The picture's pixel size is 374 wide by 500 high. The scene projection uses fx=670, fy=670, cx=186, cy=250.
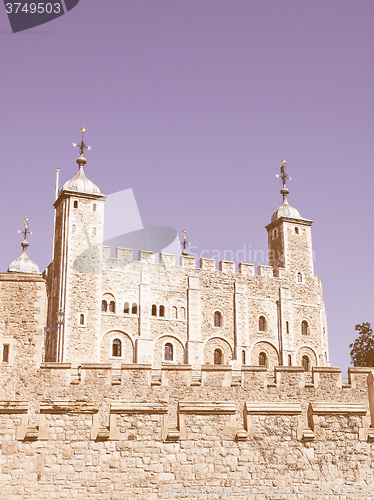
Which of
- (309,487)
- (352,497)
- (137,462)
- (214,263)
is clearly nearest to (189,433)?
(137,462)

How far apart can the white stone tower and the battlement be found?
4.33ft

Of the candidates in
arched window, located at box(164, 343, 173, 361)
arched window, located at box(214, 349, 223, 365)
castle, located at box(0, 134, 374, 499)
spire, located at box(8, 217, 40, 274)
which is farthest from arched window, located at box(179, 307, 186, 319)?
castle, located at box(0, 134, 374, 499)

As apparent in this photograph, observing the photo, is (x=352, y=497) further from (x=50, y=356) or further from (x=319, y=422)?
(x=50, y=356)

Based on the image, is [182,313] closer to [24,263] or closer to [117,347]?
[117,347]

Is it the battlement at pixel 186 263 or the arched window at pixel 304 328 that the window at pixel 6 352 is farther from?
the arched window at pixel 304 328

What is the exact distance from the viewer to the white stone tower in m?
35.3

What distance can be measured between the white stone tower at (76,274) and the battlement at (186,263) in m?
1.32

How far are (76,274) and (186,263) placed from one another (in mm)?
7558

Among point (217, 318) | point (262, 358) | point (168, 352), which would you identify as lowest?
point (262, 358)

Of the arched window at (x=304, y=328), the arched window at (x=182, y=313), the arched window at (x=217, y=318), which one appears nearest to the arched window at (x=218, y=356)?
the arched window at (x=217, y=318)

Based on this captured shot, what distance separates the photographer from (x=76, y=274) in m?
36.5

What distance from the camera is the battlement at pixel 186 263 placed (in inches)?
1515

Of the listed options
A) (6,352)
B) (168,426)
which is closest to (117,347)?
(6,352)

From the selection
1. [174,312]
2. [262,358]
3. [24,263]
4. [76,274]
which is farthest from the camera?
[24,263]
